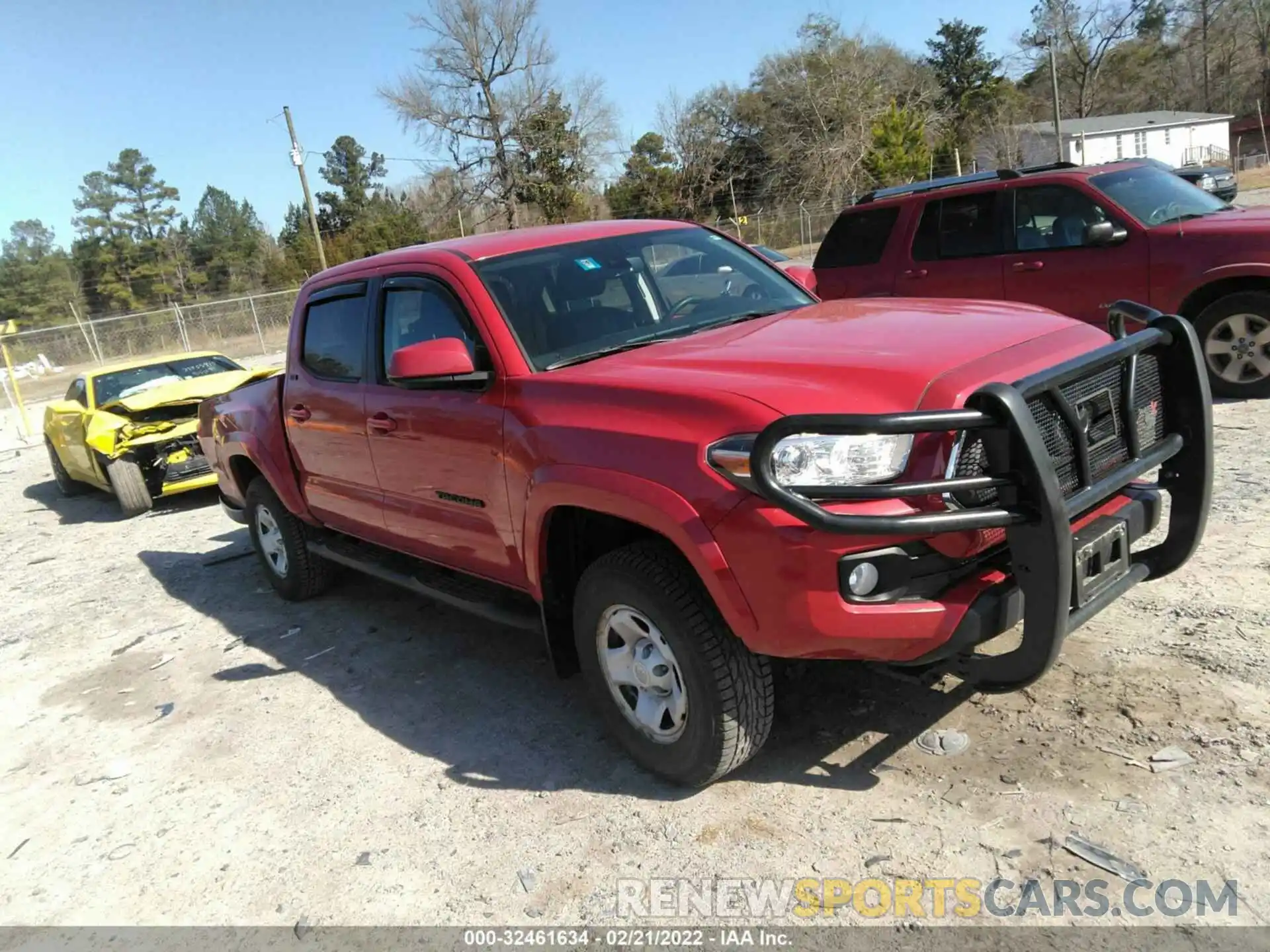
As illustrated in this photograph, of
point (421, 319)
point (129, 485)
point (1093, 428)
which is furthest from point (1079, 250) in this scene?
point (129, 485)

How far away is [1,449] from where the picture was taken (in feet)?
57.0

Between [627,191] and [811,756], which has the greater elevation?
[627,191]

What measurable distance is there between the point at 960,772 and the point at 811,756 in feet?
1.72

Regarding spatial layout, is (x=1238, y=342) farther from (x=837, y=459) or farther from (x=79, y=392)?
(x=79, y=392)

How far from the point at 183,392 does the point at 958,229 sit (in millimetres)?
7931

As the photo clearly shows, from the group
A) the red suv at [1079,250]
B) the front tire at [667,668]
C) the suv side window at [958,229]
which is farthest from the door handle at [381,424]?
the suv side window at [958,229]

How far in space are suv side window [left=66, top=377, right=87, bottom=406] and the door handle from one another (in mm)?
7743

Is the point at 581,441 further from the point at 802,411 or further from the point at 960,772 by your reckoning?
the point at 960,772

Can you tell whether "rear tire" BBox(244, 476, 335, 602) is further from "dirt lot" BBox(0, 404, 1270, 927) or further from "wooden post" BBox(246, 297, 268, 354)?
"wooden post" BBox(246, 297, 268, 354)

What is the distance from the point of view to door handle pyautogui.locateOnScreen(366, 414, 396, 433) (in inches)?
169

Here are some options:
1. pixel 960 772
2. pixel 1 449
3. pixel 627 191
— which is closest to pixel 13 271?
pixel 627 191

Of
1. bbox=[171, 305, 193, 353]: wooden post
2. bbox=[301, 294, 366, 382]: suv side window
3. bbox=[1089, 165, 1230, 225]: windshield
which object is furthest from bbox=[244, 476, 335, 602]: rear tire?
bbox=[171, 305, 193, 353]: wooden post

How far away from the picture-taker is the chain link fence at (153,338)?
1302 inches

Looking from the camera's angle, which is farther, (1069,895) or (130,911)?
(130,911)
